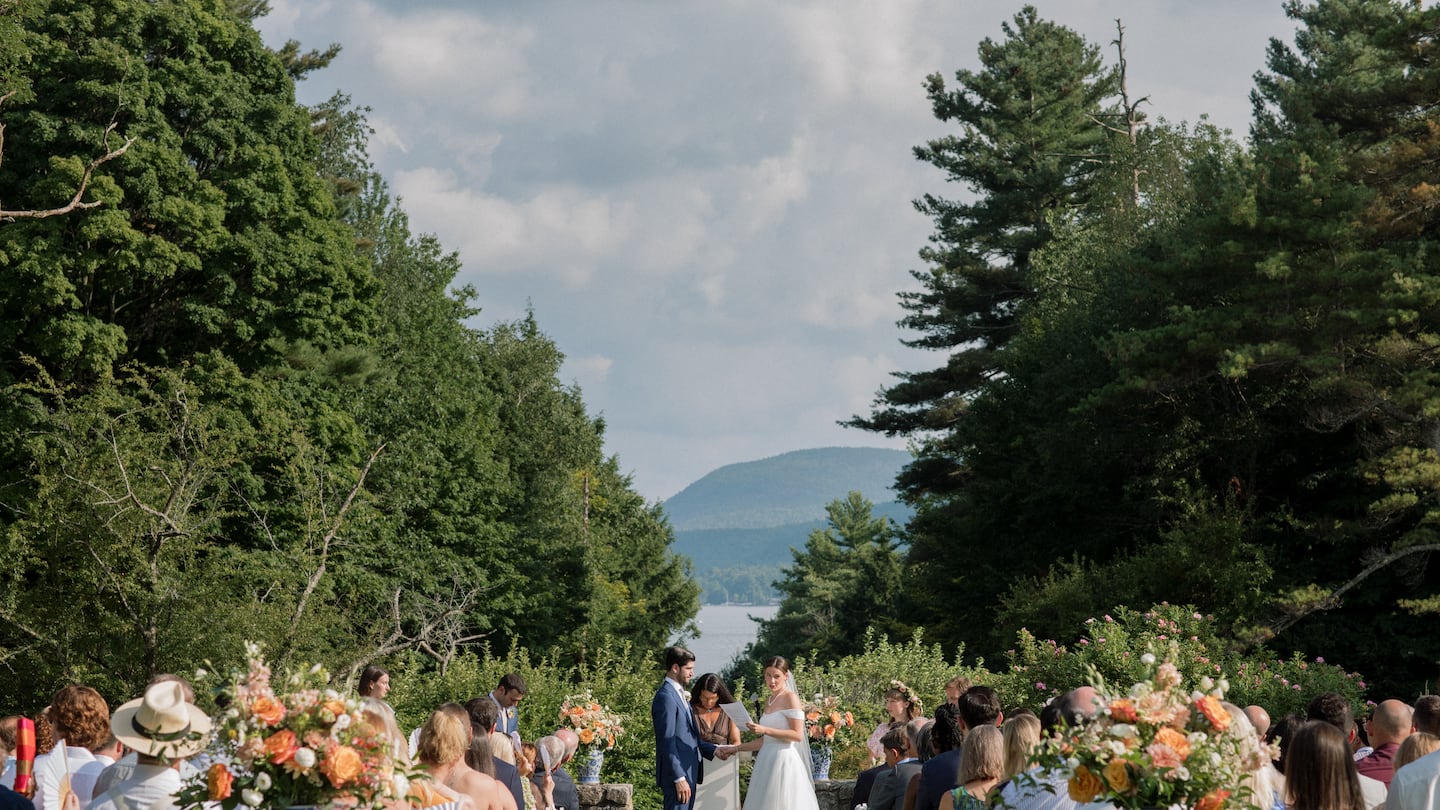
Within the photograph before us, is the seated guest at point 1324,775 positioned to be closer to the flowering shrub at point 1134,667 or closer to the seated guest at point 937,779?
the seated guest at point 937,779

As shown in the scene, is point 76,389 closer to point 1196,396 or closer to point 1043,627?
point 1043,627

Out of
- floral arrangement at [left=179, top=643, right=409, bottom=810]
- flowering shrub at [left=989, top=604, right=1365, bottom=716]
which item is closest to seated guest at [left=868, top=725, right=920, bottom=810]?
floral arrangement at [left=179, top=643, right=409, bottom=810]

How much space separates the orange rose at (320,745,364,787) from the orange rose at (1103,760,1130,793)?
259cm

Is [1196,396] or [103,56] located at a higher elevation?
[103,56]

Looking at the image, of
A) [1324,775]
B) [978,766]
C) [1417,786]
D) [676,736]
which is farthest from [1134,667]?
[1324,775]

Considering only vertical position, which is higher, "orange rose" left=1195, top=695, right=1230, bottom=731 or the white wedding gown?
"orange rose" left=1195, top=695, right=1230, bottom=731

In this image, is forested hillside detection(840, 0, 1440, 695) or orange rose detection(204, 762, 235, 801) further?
forested hillside detection(840, 0, 1440, 695)

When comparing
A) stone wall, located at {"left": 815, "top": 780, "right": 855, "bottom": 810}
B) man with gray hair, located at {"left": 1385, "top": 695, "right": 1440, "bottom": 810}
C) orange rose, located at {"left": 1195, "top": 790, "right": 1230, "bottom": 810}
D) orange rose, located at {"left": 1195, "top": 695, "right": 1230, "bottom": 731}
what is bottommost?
stone wall, located at {"left": 815, "top": 780, "right": 855, "bottom": 810}

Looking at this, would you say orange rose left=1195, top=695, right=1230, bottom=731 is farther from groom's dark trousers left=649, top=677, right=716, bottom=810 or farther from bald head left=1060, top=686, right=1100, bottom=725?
groom's dark trousers left=649, top=677, right=716, bottom=810

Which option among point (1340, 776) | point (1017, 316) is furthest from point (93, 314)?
point (1017, 316)

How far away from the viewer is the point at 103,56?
22250 mm

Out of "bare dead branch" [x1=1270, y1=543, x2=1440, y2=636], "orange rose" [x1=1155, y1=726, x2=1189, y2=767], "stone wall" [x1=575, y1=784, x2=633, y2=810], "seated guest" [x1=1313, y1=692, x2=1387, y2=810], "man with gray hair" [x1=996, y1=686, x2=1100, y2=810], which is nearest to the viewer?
"orange rose" [x1=1155, y1=726, x2=1189, y2=767]

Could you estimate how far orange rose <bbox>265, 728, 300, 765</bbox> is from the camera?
4855mm

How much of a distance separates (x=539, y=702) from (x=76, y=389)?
11.2 meters
